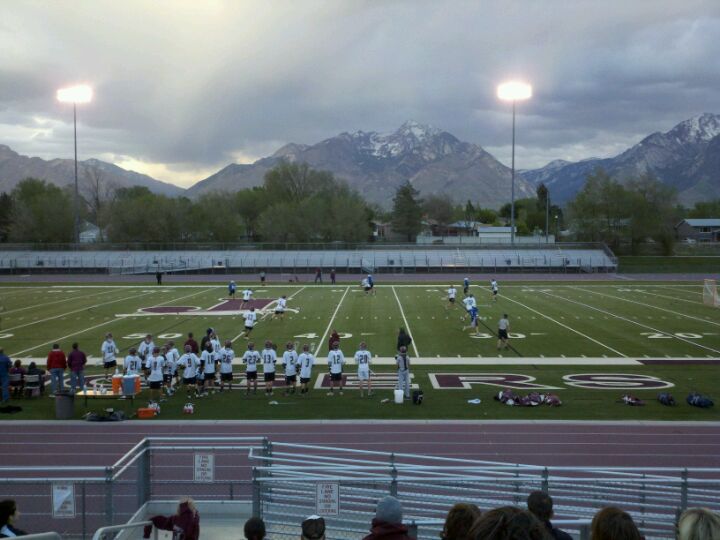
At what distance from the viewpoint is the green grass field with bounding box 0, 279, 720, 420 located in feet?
53.5

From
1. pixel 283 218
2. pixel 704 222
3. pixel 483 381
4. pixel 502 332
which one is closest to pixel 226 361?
pixel 483 381

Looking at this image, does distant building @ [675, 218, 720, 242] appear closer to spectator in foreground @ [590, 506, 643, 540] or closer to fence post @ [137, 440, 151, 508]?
fence post @ [137, 440, 151, 508]

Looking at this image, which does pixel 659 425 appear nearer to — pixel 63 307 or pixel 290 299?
pixel 290 299

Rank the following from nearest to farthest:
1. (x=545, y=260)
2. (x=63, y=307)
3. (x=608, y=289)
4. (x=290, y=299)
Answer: (x=63, y=307) < (x=290, y=299) < (x=608, y=289) < (x=545, y=260)

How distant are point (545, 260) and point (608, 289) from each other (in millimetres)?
18882

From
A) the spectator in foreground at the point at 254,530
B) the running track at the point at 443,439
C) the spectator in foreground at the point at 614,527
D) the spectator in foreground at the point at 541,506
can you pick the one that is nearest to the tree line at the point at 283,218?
the running track at the point at 443,439

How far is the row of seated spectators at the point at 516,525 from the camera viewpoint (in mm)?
3018

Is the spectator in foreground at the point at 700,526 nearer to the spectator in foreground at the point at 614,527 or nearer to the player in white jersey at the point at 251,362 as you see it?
the spectator in foreground at the point at 614,527

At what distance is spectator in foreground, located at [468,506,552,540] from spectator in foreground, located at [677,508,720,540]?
681 mm

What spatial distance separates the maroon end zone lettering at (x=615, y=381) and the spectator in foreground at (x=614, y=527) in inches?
610

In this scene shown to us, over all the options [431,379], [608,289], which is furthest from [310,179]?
Answer: [431,379]

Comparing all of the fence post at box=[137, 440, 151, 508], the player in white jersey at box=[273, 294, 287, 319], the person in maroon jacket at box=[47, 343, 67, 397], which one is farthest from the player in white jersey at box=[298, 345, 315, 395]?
the player in white jersey at box=[273, 294, 287, 319]

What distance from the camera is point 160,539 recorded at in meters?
6.51

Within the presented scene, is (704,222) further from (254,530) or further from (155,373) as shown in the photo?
(254,530)
